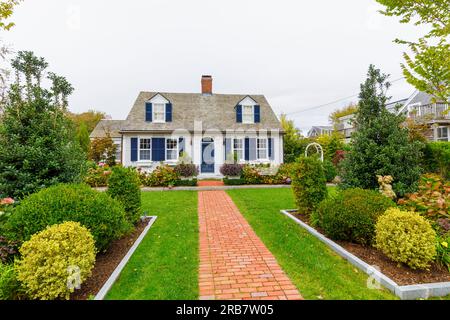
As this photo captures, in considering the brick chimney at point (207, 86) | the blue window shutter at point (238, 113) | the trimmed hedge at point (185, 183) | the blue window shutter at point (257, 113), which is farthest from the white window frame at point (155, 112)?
the blue window shutter at point (257, 113)

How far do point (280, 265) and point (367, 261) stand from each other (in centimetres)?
153

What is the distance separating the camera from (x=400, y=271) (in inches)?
137

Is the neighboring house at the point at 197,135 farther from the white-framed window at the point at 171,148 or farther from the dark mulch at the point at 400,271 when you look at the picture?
the dark mulch at the point at 400,271

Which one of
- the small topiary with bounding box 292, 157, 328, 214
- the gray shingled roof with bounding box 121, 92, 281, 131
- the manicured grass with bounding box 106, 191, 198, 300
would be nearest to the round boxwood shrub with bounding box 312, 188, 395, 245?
the small topiary with bounding box 292, 157, 328, 214

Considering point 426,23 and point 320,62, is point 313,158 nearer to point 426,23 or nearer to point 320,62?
point 426,23

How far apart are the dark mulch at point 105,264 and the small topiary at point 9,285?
26.3 inches

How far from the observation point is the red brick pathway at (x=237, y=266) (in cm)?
307

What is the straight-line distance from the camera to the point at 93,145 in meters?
21.6

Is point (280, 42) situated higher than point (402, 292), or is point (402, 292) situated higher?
point (280, 42)

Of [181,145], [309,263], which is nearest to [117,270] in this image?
[309,263]

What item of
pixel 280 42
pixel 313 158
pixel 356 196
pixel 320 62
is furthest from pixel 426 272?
pixel 320 62

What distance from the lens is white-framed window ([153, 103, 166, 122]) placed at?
56.5ft

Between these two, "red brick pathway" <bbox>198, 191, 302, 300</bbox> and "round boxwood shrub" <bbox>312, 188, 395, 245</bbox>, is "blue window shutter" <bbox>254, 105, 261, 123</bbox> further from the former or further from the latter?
"round boxwood shrub" <bbox>312, 188, 395, 245</bbox>

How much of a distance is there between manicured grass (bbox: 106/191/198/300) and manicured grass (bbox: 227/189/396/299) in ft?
5.25
